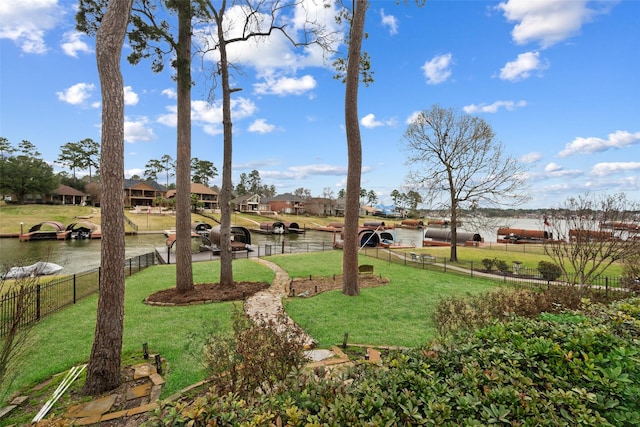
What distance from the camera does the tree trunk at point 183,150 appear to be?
8680 millimetres

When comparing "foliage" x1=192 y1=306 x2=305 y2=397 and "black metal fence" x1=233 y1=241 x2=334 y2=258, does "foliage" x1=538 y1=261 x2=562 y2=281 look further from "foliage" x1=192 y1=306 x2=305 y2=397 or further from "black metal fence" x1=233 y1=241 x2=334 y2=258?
"foliage" x1=192 y1=306 x2=305 y2=397

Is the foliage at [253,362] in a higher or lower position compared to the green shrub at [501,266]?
higher

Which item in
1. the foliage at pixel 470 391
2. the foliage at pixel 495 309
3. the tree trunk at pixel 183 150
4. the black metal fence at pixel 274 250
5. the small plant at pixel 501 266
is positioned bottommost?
the black metal fence at pixel 274 250

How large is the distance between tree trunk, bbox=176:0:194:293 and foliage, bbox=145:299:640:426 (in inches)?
299

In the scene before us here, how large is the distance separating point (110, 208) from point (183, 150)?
504cm

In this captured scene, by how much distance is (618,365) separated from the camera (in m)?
2.21

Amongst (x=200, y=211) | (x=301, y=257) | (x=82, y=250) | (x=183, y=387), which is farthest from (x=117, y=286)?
(x=200, y=211)

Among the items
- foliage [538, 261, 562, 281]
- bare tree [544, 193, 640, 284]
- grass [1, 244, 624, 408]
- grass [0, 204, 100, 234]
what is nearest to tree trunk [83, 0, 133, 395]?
grass [1, 244, 624, 408]

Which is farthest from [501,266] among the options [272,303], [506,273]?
[272,303]

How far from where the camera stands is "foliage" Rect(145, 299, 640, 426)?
182cm

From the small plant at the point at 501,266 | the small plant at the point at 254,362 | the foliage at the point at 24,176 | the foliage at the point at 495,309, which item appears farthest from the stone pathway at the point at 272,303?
the foliage at the point at 24,176

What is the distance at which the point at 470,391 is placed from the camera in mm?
2057

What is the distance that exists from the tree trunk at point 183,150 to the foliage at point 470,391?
7593 millimetres

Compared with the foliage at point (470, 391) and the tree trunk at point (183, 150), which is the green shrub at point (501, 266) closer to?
the foliage at point (470, 391)
